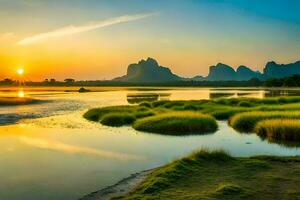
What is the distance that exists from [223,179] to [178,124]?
76.7 ft

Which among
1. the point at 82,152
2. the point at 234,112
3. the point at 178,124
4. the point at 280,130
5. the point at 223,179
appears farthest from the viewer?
the point at 234,112

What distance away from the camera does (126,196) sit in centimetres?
1620

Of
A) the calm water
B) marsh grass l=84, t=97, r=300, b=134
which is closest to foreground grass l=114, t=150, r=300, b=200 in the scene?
the calm water

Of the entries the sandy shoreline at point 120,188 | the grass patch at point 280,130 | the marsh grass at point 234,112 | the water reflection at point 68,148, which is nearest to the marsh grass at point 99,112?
the marsh grass at point 234,112

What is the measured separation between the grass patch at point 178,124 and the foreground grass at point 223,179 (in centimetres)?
1744

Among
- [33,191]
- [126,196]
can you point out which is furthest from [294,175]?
[33,191]

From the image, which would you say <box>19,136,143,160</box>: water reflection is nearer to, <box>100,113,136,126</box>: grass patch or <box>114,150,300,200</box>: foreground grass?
<box>114,150,300,200</box>: foreground grass

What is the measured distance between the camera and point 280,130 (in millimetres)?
36062

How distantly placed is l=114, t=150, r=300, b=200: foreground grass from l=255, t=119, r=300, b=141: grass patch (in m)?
12.0

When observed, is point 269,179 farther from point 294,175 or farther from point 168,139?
point 168,139

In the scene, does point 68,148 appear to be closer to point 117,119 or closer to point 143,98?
point 117,119

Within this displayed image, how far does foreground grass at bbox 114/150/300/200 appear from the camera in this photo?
619 inches

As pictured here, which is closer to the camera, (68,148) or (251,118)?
(68,148)

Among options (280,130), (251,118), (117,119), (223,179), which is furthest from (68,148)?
(251,118)
